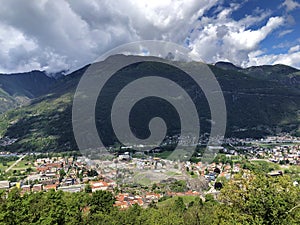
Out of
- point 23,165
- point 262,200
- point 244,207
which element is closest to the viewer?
point 262,200

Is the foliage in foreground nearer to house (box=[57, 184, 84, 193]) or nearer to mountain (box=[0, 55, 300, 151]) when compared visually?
Result: house (box=[57, 184, 84, 193])

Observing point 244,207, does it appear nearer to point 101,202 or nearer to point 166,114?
point 101,202

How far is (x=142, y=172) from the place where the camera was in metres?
39.0

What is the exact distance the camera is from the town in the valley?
3058 cm

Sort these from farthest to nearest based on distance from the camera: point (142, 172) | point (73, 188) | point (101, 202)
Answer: point (142, 172) < point (73, 188) < point (101, 202)

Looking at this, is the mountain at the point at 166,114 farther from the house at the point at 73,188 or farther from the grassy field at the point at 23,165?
the house at the point at 73,188

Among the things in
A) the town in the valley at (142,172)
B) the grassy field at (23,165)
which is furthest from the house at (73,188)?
the grassy field at (23,165)

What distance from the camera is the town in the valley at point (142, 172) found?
30578 millimetres

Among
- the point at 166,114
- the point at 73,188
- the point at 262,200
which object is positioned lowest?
the point at 73,188

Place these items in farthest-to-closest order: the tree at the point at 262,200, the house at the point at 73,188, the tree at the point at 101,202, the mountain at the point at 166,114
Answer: the mountain at the point at 166,114, the house at the point at 73,188, the tree at the point at 101,202, the tree at the point at 262,200

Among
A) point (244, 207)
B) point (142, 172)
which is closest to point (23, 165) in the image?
point (142, 172)

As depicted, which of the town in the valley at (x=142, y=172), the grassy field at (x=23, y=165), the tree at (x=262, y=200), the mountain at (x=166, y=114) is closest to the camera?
the tree at (x=262, y=200)

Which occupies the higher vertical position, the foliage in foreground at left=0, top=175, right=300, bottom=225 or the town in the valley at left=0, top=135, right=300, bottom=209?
the foliage in foreground at left=0, top=175, right=300, bottom=225

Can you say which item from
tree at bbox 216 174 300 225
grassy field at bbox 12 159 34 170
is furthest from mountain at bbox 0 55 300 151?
tree at bbox 216 174 300 225
